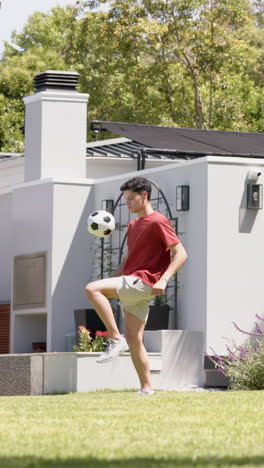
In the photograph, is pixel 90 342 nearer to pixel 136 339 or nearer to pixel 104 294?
pixel 104 294

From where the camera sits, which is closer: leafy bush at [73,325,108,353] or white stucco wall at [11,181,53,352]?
leafy bush at [73,325,108,353]

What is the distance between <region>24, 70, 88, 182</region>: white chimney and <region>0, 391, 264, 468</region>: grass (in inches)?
332

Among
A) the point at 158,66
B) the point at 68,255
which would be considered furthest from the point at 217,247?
the point at 158,66

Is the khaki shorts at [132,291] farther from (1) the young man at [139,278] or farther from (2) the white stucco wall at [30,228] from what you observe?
(2) the white stucco wall at [30,228]

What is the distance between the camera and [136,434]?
749 cm

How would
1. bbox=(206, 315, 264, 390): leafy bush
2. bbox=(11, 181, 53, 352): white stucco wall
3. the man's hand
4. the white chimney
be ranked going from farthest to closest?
the white chimney, bbox=(11, 181, 53, 352): white stucco wall, bbox=(206, 315, 264, 390): leafy bush, the man's hand

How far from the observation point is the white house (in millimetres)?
15453

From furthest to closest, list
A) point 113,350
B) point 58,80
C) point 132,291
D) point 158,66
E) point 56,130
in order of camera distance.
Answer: point 158,66 < point 58,80 < point 56,130 < point 113,350 < point 132,291

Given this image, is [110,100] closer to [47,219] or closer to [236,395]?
[47,219]

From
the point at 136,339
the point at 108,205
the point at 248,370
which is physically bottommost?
the point at 248,370

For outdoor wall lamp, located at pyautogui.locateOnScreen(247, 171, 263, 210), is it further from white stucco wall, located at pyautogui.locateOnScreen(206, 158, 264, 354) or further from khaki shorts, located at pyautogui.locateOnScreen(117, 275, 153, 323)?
khaki shorts, located at pyautogui.locateOnScreen(117, 275, 153, 323)

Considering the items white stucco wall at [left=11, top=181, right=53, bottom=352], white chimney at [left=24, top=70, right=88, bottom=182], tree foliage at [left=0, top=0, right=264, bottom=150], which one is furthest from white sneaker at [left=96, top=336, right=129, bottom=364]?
tree foliage at [left=0, top=0, right=264, bottom=150]

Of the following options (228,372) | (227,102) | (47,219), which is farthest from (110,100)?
(228,372)

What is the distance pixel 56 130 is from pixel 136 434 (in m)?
11.6
